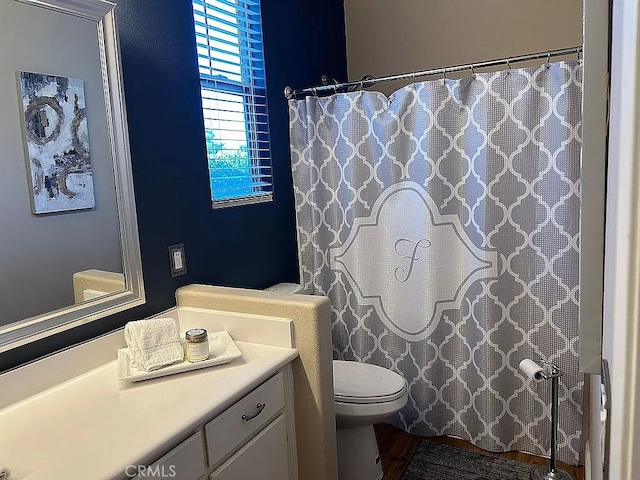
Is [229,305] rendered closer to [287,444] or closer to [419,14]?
[287,444]

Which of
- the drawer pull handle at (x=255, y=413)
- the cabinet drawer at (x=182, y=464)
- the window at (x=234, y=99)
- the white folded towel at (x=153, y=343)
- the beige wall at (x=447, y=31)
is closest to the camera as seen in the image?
the cabinet drawer at (x=182, y=464)

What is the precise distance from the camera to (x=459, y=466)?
2.23m

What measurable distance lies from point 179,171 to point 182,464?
115 centimetres

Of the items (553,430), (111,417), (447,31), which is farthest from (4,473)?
(447,31)

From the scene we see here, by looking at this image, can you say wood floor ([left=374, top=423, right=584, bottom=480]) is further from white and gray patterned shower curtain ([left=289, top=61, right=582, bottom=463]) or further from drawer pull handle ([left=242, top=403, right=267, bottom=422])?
drawer pull handle ([left=242, top=403, right=267, bottom=422])

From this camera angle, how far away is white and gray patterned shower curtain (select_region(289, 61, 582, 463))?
204 centimetres

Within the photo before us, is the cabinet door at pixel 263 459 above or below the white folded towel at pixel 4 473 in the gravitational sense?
below

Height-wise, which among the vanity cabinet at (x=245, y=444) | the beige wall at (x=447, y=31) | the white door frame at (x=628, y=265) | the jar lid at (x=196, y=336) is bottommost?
the vanity cabinet at (x=245, y=444)

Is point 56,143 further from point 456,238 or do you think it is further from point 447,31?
point 447,31

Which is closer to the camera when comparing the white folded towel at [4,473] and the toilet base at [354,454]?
the white folded towel at [4,473]

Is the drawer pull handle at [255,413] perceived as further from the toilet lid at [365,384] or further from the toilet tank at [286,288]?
the toilet tank at [286,288]

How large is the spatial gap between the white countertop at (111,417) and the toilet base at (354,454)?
2.07 feet

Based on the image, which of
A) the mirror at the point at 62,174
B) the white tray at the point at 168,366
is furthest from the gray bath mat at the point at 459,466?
the mirror at the point at 62,174

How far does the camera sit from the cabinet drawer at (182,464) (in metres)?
1.17
